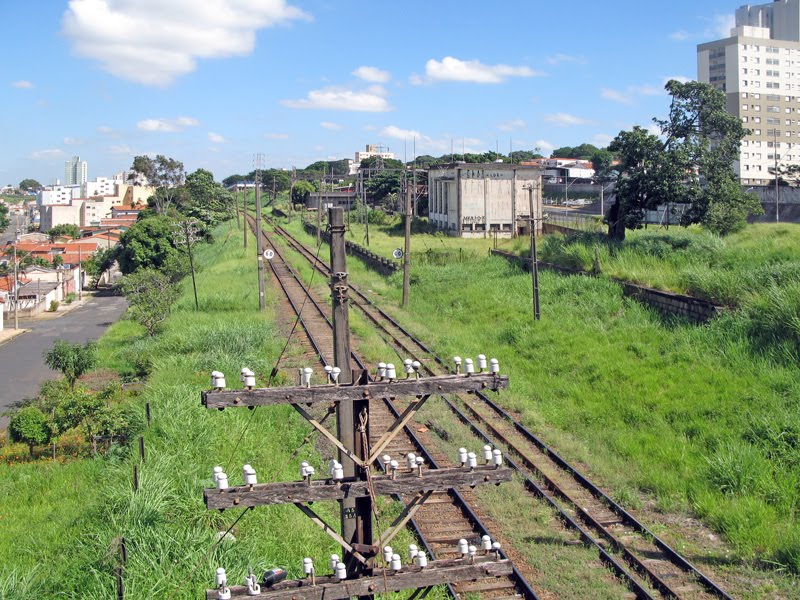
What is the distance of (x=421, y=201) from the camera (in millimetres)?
64562

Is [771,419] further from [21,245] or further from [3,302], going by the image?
[21,245]

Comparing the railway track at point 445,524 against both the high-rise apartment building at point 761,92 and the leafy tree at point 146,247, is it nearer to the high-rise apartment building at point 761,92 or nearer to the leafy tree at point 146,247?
the leafy tree at point 146,247

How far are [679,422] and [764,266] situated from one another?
312 inches

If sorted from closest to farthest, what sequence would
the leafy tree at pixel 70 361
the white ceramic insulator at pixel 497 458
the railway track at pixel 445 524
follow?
the white ceramic insulator at pixel 497 458 → the railway track at pixel 445 524 → the leafy tree at pixel 70 361

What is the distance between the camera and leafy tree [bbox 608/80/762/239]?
2592cm

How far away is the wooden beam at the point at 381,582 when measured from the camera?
5.94 metres

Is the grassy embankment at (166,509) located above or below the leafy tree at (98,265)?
below

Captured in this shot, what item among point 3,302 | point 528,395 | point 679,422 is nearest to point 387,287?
point 528,395

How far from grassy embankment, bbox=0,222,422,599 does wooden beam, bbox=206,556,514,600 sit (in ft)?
9.75

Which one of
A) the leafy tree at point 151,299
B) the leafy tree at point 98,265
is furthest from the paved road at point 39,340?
the leafy tree at point 151,299

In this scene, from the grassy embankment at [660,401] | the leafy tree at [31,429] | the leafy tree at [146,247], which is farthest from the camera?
the leafy tree at [146,247]

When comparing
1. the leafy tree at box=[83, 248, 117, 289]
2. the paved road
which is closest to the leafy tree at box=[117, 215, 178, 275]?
the paved road

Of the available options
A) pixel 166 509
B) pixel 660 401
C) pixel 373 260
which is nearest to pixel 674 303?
pixel 660 401

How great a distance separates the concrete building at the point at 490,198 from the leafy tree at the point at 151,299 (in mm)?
22506
